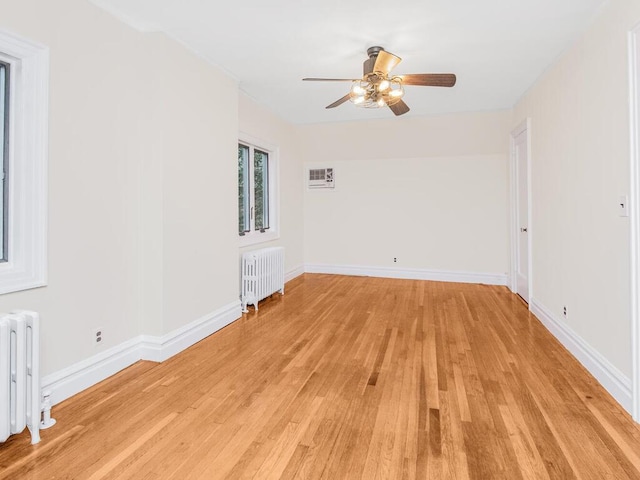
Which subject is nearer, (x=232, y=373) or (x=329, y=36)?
(x=232, y=373)

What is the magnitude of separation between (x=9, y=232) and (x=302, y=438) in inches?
78.0

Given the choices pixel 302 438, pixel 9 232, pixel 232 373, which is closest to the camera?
pixel 302 438

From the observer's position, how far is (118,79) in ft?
8.65

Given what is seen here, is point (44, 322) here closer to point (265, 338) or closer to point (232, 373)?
point (232, 373)

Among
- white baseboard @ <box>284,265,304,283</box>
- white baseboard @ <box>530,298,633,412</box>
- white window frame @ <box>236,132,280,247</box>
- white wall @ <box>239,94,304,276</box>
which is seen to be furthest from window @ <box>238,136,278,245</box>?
white baseboard @ <box>530,298,633,412</box>

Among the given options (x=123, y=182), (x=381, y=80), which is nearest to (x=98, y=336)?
(x=123, y=182)

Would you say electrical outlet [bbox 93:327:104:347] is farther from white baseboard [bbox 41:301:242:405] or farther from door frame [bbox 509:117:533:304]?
door frame [bbox 509:117:533:304]

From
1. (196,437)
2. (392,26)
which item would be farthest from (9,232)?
(392,26)

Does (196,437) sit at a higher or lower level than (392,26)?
lower

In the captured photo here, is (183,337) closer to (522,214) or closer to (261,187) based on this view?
(261,187)

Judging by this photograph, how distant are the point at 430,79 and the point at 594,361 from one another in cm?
246

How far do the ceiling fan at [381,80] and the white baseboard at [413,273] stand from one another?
339 centimetres

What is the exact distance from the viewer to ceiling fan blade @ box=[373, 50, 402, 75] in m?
2.89

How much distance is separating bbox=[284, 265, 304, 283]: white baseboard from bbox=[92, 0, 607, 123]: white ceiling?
299 cm
